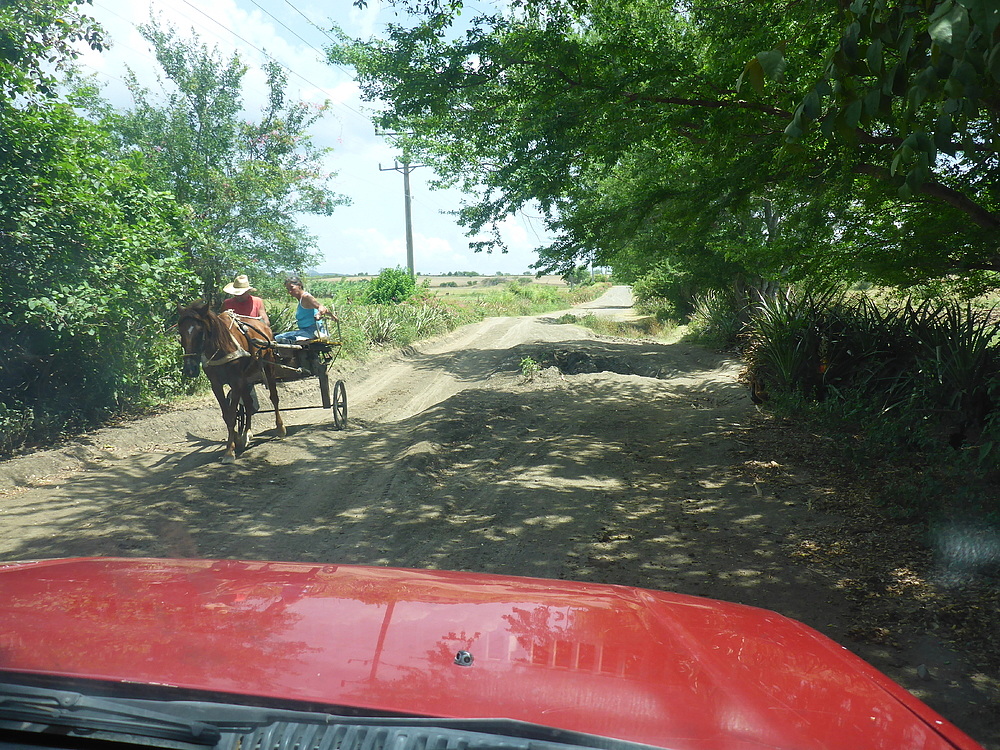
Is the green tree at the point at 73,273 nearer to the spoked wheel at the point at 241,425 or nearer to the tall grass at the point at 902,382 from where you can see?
the spoked wheel at the point at 241,425

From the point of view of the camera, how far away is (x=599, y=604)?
2.39 m

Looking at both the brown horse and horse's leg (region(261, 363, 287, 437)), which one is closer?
the brown horse

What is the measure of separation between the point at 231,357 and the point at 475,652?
27.2 feet

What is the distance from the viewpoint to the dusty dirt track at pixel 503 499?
18.0 feet

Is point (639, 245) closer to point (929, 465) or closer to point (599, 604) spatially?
point (929, 465)

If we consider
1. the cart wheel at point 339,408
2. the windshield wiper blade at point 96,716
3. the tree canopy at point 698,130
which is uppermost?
the tree canopy at point 698,130

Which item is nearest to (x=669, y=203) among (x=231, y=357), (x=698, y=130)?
(x=698, y=130)

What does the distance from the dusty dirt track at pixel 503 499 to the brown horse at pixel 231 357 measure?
1.78 ft

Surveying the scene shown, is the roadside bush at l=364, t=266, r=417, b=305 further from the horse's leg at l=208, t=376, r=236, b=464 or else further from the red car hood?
the red car hood

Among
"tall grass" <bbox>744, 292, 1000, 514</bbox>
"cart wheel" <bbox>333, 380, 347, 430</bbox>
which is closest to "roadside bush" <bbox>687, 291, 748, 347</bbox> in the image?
"tall grass" <bbox>744, 292, 1000, 514</bbox>

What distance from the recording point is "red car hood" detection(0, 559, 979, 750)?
1563mm

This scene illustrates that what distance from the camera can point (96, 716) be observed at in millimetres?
1480

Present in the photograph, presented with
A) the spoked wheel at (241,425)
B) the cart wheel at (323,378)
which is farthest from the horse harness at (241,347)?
the cart wheel at (323,378)

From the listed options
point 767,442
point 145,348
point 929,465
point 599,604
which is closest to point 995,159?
point 929,465
